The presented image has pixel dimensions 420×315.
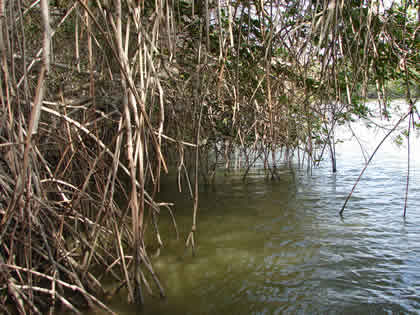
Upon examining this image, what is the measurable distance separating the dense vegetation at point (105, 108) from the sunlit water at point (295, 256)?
27cm

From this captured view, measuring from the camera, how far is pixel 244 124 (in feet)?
18.9

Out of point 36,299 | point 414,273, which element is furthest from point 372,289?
point 36,299

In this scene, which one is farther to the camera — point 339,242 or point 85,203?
point 339,242

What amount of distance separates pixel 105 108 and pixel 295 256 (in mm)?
1921

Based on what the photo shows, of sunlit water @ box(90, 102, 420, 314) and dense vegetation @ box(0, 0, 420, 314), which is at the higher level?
dense vegetation @ box(0, 0, 420, 314)

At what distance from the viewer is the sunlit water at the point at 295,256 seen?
2.08m

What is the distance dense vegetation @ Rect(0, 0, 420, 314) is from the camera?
1.54m

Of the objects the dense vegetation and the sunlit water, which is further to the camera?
the sunlit water

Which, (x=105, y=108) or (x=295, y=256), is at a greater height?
(x=105, y=108)

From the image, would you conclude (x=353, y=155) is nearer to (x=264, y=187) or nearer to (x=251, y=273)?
(x=264, y=187)

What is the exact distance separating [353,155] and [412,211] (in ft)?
17.4

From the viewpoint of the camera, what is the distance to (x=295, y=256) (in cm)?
275

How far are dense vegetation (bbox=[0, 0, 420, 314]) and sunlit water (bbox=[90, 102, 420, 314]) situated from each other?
266 millimetres

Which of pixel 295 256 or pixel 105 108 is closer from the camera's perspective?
pixel 295 256
